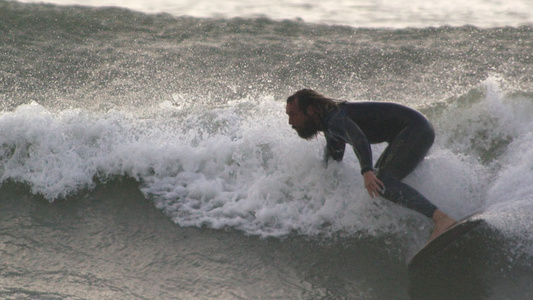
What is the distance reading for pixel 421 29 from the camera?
10.9 m

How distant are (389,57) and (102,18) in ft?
19.6

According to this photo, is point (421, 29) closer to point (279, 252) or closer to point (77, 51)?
point (77, 51)

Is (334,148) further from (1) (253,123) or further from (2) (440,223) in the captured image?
(1) (253,123)

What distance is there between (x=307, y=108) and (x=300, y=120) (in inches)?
4.0

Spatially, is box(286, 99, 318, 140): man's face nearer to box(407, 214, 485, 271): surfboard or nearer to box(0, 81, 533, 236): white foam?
box(0, 81, 533, 236): white foam

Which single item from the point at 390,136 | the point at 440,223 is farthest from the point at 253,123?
the point at 440,223

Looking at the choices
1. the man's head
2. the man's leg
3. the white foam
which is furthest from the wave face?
the man's head

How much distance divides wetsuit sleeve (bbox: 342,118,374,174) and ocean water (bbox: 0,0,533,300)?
0.78 meters

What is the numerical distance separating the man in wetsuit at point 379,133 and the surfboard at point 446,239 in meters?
0.10

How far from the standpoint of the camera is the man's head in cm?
414

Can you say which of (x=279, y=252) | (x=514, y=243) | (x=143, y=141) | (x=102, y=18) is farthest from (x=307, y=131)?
(x=102, y=18)

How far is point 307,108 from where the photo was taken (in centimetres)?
414

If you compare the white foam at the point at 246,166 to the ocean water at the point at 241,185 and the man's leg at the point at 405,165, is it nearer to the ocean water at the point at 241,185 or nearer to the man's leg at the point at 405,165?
the ocean water at the point at 241,185

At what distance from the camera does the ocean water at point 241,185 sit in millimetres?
3979
